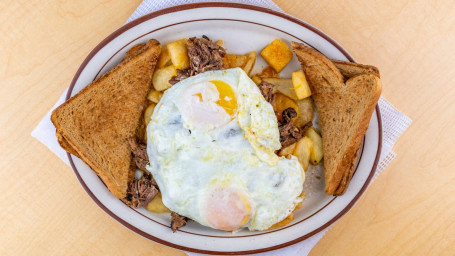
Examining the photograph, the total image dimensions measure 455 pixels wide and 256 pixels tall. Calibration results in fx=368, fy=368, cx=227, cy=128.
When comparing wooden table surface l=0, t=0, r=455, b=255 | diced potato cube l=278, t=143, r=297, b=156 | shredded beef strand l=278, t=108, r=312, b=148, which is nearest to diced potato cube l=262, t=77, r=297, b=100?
shredded beef strand l=278, t=108, r=312, b=148

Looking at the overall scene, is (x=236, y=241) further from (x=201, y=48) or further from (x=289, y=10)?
(x=289, y=10)

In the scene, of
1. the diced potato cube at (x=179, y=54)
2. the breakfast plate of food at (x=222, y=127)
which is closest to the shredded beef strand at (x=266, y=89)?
the breakfast plate of food at (x=222, y=127)

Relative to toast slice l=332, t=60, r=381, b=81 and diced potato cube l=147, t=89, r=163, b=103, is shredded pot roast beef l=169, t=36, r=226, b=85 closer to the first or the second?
diced potato cube l=147, t=89, r=163, b=103

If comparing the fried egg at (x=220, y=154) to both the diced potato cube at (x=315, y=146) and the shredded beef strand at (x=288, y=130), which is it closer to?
the shredded beef strand at (x=288, y=130)

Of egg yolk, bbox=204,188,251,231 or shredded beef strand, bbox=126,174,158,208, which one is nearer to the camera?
egg yolk, bbox=204,188,251,231

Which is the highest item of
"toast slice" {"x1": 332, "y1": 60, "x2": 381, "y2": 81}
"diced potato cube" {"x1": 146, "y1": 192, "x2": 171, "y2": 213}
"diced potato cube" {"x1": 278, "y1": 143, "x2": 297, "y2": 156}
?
"toast slice" {"x1": 332, "y1": 60, "x2": 381, "y2": 81}

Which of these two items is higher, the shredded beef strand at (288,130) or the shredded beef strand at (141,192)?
the shredded beef strand at (288,130)
